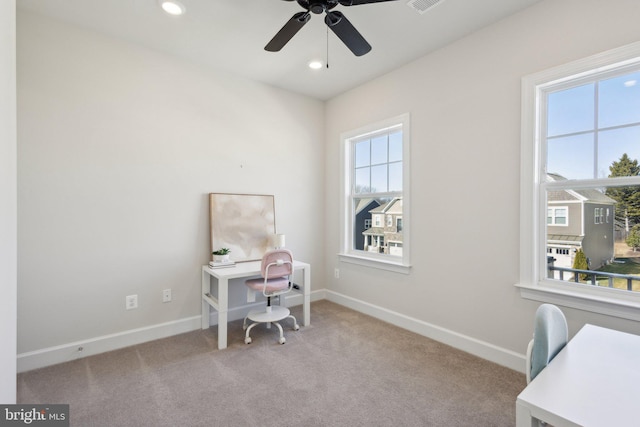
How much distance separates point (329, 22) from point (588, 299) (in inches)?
98.5

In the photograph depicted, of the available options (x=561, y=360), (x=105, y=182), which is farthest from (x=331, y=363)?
(x=105, y=182)

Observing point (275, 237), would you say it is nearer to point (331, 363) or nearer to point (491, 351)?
point (331, 363)

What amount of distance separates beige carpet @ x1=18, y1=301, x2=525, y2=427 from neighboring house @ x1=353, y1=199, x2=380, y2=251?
1.27 m

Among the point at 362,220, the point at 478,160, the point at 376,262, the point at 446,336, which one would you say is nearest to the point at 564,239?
the point at 478,160

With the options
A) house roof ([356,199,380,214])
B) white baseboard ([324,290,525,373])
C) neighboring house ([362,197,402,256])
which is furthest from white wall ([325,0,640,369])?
house roof ([356,199,380,214])

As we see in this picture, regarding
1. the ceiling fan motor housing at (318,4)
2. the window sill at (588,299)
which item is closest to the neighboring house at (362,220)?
the window sill at (588,299)

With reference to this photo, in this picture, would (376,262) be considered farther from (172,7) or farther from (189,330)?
(172,7)

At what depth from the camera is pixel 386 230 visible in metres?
3.42

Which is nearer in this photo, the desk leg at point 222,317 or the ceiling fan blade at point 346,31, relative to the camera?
the ceiling fan blade at point 346,31

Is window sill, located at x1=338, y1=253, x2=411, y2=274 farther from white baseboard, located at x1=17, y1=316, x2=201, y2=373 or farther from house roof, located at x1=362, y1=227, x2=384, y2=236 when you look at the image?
white baseboard, located at x1=17, y1=316, x2=201, y2=373

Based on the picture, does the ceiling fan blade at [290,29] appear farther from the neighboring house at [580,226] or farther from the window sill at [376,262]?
the window sill at [376,262]

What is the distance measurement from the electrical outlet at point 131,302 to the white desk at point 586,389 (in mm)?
2943

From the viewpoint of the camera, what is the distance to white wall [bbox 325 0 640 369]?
2025mm

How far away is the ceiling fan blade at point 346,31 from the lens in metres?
1.87
